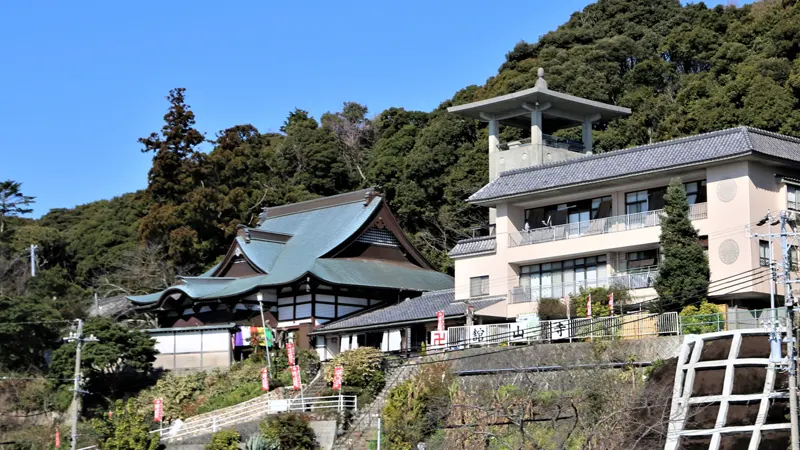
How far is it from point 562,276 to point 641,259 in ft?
9.72

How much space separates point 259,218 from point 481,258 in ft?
52.5

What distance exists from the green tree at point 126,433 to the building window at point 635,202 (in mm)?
16729

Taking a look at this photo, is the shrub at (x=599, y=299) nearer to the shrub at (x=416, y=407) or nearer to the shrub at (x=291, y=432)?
the shrub at (x=416, y=407)

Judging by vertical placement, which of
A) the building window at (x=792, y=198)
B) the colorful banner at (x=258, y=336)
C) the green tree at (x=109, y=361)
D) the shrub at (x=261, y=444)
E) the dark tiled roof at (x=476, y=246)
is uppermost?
the building window at (x=792, y=198)

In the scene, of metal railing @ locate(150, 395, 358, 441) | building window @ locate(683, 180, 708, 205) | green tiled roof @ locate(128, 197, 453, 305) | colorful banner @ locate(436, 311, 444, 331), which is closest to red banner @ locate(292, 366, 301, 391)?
metal railing @ locate(150, 395, 358, 441)

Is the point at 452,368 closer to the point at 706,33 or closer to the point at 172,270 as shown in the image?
the point at 172,270

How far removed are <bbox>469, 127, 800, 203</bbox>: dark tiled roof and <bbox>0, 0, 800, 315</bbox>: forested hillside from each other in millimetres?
10840

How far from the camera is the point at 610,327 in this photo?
34.2 m

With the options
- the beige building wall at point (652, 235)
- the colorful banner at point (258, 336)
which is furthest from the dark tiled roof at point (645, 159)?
the colorful banner at point (258, 336)

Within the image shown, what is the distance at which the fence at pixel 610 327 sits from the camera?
32.6m

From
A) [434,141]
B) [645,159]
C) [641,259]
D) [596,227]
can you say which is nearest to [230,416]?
[596,227]

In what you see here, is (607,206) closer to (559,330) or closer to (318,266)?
(559,330)

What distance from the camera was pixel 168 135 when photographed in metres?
60.8

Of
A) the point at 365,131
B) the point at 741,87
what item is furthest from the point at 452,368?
the point at 365,131
